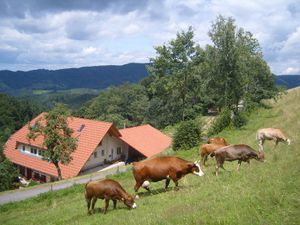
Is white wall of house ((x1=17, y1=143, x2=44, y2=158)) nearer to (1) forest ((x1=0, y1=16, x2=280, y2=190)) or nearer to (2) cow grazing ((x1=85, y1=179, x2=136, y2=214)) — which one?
(1) forest ((x1=0, y1=16, x2=280, y2=190))

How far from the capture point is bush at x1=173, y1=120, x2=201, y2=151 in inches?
1457

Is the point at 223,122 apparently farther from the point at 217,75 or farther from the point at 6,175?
the point at 6,175

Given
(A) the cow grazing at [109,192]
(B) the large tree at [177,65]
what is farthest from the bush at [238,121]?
(A) the cow grazing at [109,192]

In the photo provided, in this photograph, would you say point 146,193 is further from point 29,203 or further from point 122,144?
point 122,144

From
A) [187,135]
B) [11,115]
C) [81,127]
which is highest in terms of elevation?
[187,135]

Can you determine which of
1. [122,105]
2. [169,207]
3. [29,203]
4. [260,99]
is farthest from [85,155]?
[122,105]

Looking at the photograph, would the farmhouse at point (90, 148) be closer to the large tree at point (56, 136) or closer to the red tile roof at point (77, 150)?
the red tile roof at point (77, 150)

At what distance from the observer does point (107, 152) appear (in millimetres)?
55688

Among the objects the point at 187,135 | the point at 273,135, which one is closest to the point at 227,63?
the point at 187,135

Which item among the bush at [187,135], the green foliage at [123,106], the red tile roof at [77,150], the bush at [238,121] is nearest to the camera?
the bush at [187,135]

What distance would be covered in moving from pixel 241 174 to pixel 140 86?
11403cm

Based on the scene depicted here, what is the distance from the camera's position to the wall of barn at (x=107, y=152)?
52.6 metres

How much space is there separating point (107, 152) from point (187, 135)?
21.5 metres

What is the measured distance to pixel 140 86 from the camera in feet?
424
